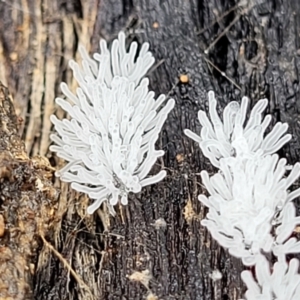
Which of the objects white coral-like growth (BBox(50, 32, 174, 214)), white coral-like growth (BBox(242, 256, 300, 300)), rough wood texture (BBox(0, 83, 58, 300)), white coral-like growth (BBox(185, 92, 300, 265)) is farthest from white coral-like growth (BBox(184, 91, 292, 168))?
rough wood texture (BBox(0, 83, 58, 300))

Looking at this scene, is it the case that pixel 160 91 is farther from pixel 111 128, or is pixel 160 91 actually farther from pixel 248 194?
pixel 248 194

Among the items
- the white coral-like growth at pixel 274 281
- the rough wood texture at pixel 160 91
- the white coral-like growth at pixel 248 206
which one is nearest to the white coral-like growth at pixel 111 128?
the rough wood texture at pixel 160 91

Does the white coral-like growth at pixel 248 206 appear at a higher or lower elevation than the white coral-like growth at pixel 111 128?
lower

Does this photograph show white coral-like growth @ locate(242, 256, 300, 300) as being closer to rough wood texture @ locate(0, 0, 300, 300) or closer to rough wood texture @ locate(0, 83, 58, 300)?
rough wood texture @ locate(0, 0, 300, 300)

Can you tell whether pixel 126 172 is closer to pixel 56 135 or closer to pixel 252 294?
pixel 56 135

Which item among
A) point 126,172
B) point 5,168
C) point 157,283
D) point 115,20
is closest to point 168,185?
point 126,172

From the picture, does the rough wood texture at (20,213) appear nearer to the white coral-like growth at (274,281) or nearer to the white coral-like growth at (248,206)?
the white coral-like growth at (248,206)
